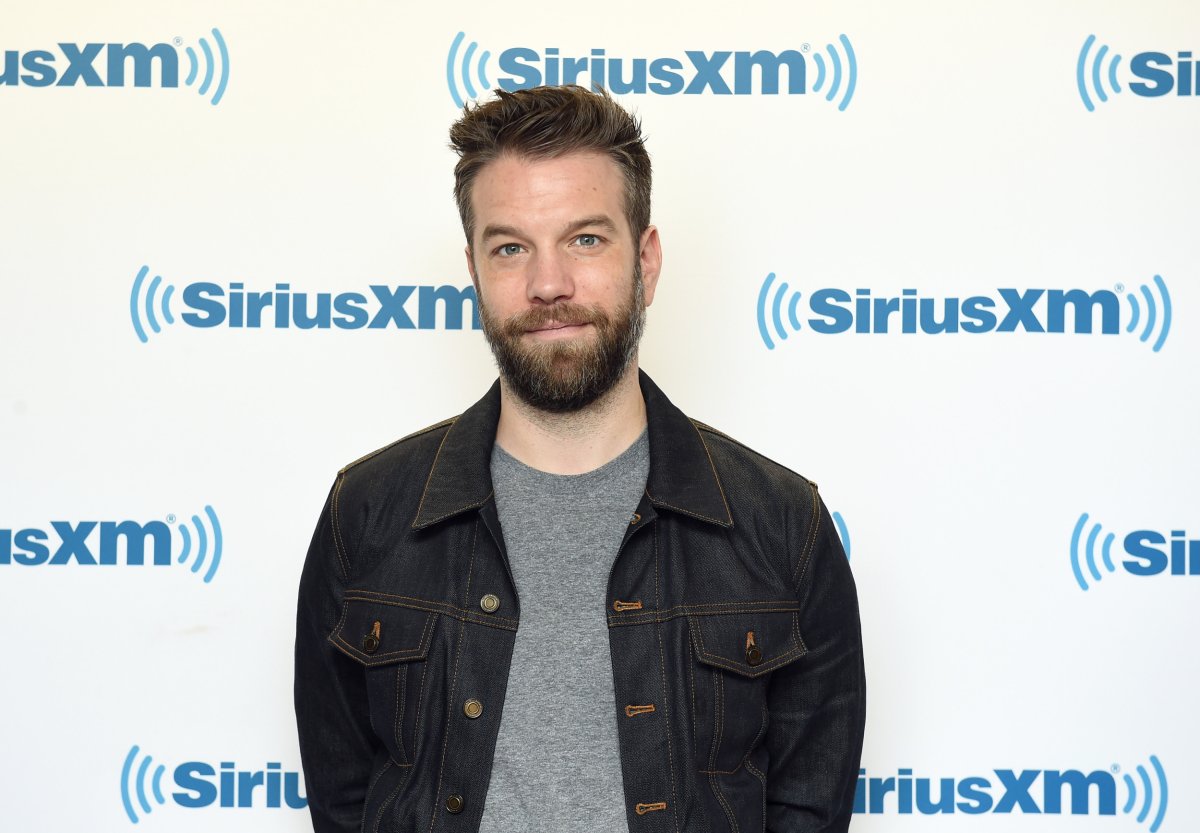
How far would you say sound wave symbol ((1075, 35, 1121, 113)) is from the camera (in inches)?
88.9

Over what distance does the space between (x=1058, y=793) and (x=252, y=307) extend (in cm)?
193

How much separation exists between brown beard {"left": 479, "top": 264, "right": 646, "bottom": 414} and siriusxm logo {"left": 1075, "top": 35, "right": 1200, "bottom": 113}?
1.23 meters

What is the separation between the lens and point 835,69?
226 cm

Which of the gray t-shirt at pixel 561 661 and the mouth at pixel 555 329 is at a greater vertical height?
the mouth at pixel 555 329

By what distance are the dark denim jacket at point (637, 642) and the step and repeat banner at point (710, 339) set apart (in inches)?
21.7

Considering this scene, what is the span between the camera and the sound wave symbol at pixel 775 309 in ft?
7.47

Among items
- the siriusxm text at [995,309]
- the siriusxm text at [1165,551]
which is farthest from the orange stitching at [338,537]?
the siriusxm text at [1165,551]

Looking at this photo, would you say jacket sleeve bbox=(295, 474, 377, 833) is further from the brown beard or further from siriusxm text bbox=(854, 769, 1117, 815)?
siriusxm text bbox=(854, 769, 1117, 815)

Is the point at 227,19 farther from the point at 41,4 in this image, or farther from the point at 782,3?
the point at 782,3

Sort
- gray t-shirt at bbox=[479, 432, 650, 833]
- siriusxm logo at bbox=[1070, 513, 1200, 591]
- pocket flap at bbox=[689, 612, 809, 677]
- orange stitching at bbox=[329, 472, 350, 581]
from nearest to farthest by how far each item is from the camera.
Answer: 1. gray t-shirt at bbox=[479, 432, 650, 833]
2. pocket flap at bbox=[689, 612, 809, 677]
3. orange stitching at bbox=[329, 472, 350, 581]
4. siriusxm logo at bbox=[1070, 513, 1200, 591]

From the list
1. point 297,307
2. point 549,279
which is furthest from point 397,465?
point 297,307

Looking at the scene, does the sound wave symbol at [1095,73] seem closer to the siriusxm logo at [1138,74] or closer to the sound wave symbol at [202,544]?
the siriusxm logo at [1138,74]

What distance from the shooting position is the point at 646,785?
1.53m

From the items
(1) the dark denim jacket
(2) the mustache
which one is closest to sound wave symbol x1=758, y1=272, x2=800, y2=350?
(1) the dark denim jacket
